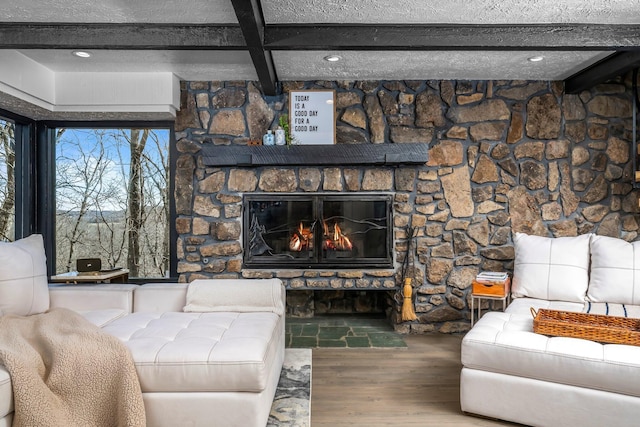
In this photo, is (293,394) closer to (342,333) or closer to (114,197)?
(342,333)

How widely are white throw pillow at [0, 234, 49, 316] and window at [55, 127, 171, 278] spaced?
1.34 metres

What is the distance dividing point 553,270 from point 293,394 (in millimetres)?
2027

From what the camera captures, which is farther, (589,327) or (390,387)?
(390,387)

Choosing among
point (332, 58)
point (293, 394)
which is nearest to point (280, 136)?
point (332, 58)

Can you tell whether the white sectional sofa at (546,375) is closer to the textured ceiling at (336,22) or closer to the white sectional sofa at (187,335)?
the white sectional sofa at (187,335)

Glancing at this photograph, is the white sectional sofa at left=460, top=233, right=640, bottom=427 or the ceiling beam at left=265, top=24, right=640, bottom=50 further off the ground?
the ceiling beam at left=265, top=24, right=640, bottom=50

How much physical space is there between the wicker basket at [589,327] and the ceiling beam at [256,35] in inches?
87.9

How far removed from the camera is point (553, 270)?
9.78ft

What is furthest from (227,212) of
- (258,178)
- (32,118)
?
(32,118)

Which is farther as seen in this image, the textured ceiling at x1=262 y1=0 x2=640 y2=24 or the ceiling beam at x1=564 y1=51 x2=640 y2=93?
the ceiling beam at x1=564 y1=51 x2=640 y2=93

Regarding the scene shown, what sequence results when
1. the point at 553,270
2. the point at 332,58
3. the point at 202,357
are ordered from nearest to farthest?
the point at 202,357, the point at 553,270, the point at 332,58

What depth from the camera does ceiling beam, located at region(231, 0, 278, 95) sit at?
2.14 meters

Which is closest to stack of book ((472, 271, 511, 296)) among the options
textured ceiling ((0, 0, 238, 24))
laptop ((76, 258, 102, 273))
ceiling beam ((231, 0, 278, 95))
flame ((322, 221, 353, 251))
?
flame ((322, 221, 353, 251))

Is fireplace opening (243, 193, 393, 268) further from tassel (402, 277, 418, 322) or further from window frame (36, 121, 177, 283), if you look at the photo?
window frame (36, 121, 177, 283)
